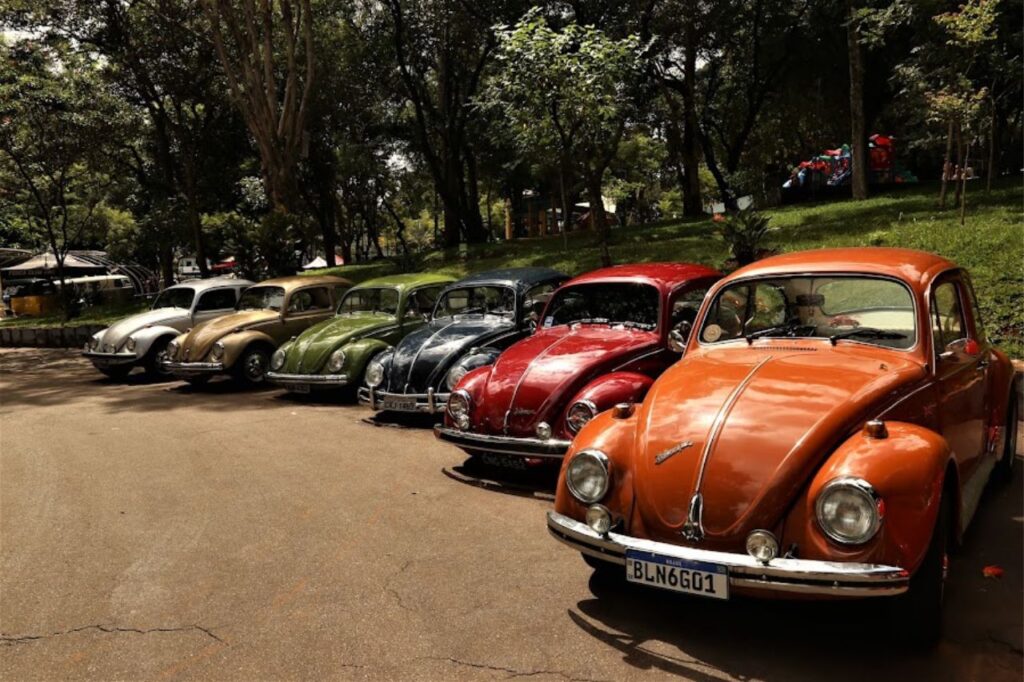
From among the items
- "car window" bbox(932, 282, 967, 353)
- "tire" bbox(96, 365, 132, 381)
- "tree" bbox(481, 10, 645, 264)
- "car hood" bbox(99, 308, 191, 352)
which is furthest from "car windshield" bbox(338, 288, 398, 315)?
"car window" bbox(932, 282, 967, 353)

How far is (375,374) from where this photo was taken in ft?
27.2

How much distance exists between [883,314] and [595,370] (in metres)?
2.21

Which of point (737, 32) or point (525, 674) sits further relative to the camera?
point (737, 32)

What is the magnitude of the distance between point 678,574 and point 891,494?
94cm

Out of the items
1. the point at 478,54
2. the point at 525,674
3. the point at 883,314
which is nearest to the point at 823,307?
the point at 883,314

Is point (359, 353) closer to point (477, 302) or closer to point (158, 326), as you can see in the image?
point (477, 302)

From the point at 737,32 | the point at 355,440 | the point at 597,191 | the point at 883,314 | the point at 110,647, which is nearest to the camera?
the point at 110,647

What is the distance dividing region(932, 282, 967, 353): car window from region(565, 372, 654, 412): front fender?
2.12 meters

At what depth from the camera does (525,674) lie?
320 cm

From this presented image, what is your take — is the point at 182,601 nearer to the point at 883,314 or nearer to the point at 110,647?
the point at 110,647

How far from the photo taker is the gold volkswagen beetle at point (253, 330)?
11.2 m

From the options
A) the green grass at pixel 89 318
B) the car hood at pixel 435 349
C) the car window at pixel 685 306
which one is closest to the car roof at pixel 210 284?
the car hood at pixel 435 349

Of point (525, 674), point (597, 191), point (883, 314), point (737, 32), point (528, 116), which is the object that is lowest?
point (525, 674)

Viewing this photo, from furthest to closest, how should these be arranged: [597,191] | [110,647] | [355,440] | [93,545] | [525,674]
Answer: [597,191], [355,440], [93,545], [110,647], [525,674]
